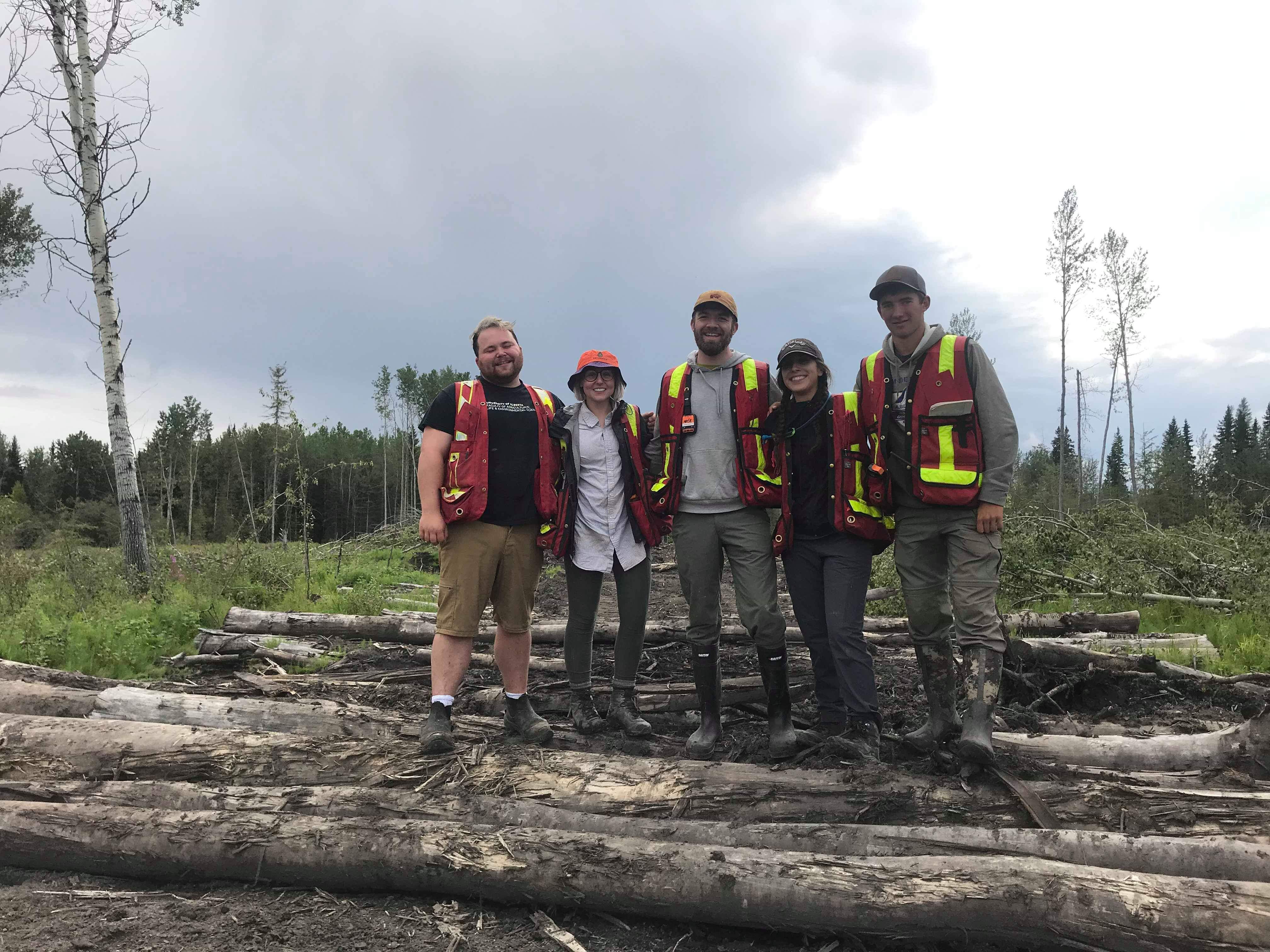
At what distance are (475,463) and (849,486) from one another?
212 cm

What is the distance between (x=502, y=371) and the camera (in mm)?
4434

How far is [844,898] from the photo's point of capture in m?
2.77

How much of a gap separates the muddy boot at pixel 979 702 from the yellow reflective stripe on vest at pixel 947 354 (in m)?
1.45

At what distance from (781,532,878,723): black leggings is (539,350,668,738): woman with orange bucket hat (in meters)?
0.90

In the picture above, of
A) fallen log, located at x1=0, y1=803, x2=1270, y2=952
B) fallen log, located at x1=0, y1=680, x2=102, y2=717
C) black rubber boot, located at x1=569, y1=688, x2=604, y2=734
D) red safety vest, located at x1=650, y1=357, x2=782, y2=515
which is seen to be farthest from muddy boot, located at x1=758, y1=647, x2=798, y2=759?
fallen log, located at x1=0, y1=680, x2=102, y2=717

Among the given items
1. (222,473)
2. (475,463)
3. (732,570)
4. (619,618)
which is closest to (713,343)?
(732,570)

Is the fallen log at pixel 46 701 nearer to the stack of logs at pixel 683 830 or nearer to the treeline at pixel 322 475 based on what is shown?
the stack of logs at pixel 683 830

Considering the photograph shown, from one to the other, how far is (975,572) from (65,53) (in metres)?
14.8

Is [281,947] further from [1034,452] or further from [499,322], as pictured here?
[1034,452]

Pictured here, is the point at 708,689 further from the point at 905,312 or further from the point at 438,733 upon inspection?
the point at 905,312

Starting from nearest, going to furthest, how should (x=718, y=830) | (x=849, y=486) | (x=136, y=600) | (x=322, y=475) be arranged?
(x=718, y=830), (x=849, y=486), (x=136, y=600), (x=322, y=475)

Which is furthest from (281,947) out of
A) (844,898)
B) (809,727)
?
(809,727)

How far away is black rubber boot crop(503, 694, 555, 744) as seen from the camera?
4.27 metres

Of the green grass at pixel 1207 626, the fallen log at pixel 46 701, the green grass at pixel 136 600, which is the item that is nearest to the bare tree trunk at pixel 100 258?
the green grass at pixel 136 600
